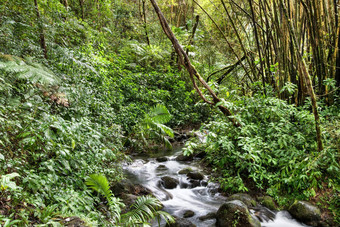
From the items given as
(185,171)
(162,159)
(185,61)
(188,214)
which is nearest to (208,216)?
(188,214)

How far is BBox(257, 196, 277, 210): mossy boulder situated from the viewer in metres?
3.92

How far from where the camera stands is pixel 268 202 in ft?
13.0

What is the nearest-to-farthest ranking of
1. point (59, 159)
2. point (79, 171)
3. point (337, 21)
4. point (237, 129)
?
1. point (59, 159)
2. point (79, 171)
3. point (337, 21)
4. point (237, 129)

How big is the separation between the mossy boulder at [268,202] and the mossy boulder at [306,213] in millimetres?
286

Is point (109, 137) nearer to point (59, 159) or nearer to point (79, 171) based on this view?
point (79, 171)

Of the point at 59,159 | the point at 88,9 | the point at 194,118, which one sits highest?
the point at 88,9

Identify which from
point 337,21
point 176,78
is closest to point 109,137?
point 337,21

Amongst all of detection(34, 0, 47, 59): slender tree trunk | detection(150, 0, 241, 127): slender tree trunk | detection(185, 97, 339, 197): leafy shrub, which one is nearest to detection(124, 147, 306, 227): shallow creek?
detection(185, 97, 339, 197): leafy shrub

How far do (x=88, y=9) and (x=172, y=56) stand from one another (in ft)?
14.0

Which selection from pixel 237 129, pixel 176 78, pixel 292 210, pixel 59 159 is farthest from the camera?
pixel 176 78

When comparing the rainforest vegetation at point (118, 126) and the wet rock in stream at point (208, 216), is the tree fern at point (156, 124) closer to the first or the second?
the rainforest vegetation at point (118, 126)

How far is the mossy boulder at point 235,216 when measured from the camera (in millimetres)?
3469

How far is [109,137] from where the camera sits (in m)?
4.46

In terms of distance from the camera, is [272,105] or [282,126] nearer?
[282,126]
